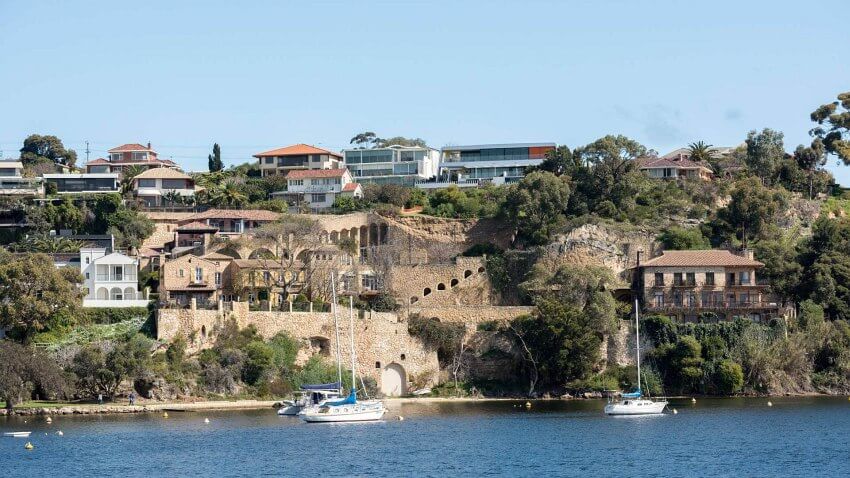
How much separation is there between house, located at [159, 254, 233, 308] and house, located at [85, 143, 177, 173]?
34.4 metres

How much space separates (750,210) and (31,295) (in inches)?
1711

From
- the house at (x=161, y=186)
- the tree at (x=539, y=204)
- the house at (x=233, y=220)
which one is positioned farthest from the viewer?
the house at (x=161, y=186)

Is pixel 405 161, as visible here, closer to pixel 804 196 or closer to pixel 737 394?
pixel 804 196

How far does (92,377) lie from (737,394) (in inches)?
1381

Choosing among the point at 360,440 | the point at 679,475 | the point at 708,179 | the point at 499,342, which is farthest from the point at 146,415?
the point at 708,179

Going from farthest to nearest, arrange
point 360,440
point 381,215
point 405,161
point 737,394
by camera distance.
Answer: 1. point 405,161
2. point 381,215
3. point 737,394
4. point 360,440

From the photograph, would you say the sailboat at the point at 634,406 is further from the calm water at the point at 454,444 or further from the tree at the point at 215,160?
the tree at the point at 215,160

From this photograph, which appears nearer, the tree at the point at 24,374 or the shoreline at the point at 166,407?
the tree at the point at 24,374

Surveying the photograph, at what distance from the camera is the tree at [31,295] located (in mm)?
78438

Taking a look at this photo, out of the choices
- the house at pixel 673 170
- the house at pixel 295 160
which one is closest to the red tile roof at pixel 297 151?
the house at pixel 295 160

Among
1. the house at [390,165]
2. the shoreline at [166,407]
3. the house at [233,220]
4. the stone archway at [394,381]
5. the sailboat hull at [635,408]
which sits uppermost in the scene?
the house at [390,165]

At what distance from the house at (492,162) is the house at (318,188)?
727cm

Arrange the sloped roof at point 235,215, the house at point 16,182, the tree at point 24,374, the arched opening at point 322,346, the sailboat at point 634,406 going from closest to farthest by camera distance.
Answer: the tree at point 24,374 < the sailboat at point 634,406 < the arched opening at point 322,346 < the sloped roof at point 235,215 < the house at point 16,182

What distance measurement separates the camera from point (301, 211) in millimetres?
106438
